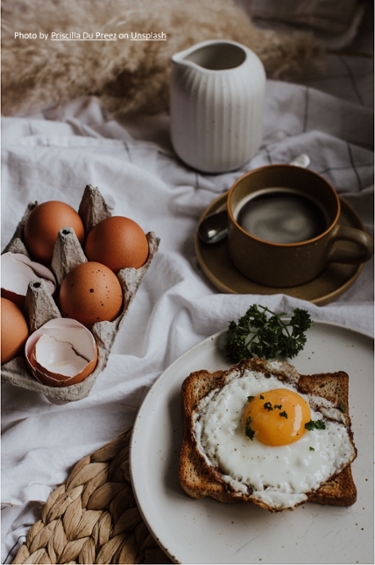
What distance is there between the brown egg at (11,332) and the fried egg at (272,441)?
1.49 ft

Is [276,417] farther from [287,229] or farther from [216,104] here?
[216,104]

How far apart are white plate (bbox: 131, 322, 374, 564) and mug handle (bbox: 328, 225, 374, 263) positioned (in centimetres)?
40

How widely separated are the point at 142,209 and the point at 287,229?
491mm

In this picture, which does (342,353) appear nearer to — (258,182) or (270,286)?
(270,286)

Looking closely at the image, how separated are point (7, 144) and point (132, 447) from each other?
3.74 feet

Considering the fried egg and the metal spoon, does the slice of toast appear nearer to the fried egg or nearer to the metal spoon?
the fried egg

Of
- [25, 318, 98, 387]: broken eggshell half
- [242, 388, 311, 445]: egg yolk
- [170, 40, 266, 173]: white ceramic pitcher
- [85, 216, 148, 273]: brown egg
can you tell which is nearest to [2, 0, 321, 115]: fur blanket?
[170, 40, 266, 173]: white ceramic pitcher

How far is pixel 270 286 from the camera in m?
1.72

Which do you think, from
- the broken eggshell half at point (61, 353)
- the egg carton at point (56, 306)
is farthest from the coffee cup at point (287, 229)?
the broken eggshell half at point (61, 353)

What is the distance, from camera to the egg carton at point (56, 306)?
1.41 m

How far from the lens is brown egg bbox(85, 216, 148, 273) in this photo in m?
Result: 1.57

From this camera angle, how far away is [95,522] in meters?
1.39

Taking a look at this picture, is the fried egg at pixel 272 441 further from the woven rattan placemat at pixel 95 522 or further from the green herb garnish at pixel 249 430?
the woven rattan placemat at pixel 95 522

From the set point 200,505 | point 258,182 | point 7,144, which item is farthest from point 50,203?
point 200,505
